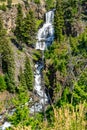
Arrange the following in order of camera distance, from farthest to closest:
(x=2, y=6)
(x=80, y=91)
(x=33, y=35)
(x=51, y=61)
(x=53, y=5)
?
(x=53, y=5) < (x=2, y=6) < (x=33, y=35) < (x=51, y=61) < (x=80, y=91)

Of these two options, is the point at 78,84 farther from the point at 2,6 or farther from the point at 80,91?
the point at 2,6

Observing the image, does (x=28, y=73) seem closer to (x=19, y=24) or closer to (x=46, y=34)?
(x=19, y=24)

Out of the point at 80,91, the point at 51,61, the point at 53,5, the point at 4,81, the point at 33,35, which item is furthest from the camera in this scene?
the point at 53,5

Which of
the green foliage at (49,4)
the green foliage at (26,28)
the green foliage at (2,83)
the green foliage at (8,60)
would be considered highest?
the green foliage at (49,4)

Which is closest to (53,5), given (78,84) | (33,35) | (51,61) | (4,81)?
(33,35)

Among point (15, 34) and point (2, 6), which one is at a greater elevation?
point (2, 6)

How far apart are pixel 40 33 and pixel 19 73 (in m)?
22.5

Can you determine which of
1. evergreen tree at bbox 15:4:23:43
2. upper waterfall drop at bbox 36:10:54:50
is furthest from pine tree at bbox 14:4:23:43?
upper waterfall drop at bbox 36:10:54:50

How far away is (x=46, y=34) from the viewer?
109m

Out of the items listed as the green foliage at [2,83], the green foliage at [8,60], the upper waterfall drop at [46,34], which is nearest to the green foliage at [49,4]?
the upper waterfall drop at [46,34]

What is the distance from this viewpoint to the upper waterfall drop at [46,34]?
10531 centimetres

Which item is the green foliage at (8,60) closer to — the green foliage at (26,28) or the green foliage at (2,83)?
the green foliage at (2,83)

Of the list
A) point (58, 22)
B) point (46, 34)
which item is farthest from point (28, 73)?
point (46, 34)

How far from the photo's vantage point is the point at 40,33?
108750 mm
